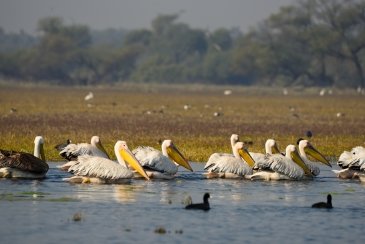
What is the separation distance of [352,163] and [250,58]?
77.5 m

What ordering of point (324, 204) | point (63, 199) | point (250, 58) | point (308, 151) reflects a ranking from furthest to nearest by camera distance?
1. point (250, 58)
2. point (308, 151)
3. point (63, 199)
4. point (324, 204)

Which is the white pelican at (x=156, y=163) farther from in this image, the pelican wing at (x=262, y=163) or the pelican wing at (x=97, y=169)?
the pelican wing at (x=262, y=163)

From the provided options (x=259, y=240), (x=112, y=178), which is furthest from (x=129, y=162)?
(x=259, y=240)

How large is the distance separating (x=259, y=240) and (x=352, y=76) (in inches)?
3358

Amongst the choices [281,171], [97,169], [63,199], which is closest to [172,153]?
[281,171]

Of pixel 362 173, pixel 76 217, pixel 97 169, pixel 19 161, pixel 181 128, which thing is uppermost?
pixel 181 128

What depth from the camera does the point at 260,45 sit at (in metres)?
93.6

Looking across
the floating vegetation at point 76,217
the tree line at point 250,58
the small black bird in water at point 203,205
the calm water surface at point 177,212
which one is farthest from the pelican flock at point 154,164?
the tree line at point 250,58

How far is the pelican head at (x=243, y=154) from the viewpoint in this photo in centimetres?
1758

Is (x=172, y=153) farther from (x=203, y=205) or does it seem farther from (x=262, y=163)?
(x=203, y=205)

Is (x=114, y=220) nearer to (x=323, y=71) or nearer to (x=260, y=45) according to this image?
(x=323, y=71)

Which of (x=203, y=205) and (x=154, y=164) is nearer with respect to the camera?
(x=203, y=205)

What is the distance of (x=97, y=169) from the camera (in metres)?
15.5

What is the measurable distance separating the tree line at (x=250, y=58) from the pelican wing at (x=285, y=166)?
65.6 m
